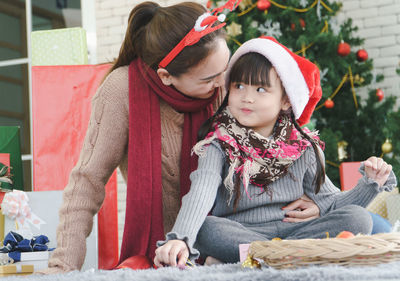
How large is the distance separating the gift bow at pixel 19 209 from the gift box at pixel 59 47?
0.71 m

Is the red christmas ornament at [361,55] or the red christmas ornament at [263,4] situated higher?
the red christmas ornament at [263,4]

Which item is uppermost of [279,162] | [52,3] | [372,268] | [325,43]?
[52,3]

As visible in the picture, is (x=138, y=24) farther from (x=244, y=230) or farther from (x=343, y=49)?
(x=343, y=49)

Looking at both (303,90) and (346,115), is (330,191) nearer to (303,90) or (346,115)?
(303,90)

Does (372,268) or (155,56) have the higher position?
(155,56)

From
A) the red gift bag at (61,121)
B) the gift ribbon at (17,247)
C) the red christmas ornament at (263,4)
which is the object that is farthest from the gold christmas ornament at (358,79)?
the gift ribbon at (17,247)

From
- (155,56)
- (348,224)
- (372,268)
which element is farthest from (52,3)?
(372,268)

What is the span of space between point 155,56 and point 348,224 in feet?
2.30

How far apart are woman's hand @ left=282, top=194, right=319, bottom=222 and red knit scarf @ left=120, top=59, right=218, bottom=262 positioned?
30 centimetres

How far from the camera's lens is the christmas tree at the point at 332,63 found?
119 inches

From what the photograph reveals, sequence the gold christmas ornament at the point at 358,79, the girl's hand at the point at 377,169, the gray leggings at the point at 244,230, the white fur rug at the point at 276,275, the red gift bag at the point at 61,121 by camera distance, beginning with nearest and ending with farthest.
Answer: the white fur rug at the point at 276,275, the gray leggings at the point at 244,230, the girl's hand at the point at 377,169, the red gift bag at the point at 61,121, the gold christmas ornament at the point at 358,79

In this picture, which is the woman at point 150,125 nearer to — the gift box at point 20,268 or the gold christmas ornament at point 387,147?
the gift box at point 20,268

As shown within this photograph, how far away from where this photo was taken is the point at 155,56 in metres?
1.49

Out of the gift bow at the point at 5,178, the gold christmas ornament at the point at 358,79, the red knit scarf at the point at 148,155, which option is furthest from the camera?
the gold christmas ornament at the point at 358,79
